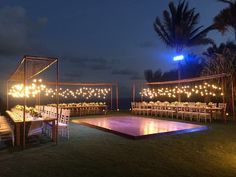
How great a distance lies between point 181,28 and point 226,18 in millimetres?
3708

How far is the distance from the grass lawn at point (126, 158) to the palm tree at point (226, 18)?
975 cm

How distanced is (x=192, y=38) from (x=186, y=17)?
1.72 m

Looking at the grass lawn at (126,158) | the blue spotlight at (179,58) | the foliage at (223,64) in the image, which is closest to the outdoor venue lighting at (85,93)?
the blue spotlight at (179,58)

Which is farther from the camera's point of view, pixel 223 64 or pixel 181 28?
pixel 181 28

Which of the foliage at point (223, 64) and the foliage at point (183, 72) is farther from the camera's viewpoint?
the foliage at point (183, 72)

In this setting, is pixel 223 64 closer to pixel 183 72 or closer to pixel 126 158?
pixel 183 72

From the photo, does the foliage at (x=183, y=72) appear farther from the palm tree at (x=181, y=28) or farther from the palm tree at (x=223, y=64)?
the palm tree at (x=223, y=64)

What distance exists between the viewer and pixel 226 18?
14539 mm

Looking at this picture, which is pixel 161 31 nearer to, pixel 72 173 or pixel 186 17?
pixel 186 17

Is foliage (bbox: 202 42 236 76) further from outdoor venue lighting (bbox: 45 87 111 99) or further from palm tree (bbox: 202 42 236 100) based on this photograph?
outdoor venue lighting (bbox: 45 87 111 99)

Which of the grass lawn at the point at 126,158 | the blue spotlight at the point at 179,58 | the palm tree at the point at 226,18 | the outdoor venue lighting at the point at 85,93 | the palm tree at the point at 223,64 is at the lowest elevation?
the grass lawn at the point at 126,158

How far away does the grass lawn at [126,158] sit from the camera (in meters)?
4.30

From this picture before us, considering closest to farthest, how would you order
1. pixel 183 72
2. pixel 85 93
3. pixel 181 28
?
1. pixel 85 93
2. pixel 181 28
3. pixel 183 72

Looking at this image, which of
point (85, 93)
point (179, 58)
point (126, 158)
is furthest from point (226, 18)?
point (126, 158)
